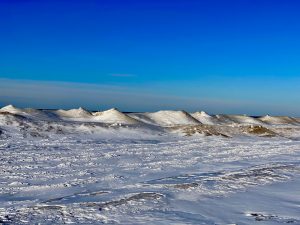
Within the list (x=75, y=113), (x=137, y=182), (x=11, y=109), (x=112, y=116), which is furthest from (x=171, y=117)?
(x=137, y=182)

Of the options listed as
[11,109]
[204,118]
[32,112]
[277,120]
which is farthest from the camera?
[277,120]

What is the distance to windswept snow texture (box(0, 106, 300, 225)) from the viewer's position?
1083 centimetres

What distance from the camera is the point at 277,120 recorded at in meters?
80.8

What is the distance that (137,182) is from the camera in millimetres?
15883

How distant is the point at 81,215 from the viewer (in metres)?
10.6

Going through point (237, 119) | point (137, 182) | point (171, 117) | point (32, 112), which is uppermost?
point (237, 119)

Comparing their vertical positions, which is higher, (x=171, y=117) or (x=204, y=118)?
(x=204, y=118)

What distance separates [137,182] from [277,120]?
68875 millimetres

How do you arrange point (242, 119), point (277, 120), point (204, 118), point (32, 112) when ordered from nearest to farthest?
1. point (32, 112)
2. point (204, 118)
3. point (242, 119)
4. point (277, 120)

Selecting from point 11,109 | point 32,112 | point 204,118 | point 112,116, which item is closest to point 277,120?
point 204,118

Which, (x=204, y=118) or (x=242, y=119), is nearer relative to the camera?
(x=204, y=118)

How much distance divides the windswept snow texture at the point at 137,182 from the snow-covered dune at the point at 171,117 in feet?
82.1

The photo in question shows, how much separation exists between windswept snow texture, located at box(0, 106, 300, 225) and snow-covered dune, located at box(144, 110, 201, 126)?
25.0m

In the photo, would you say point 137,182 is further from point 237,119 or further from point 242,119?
point 242,119
